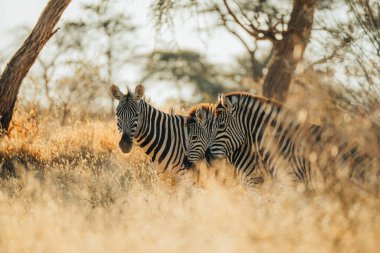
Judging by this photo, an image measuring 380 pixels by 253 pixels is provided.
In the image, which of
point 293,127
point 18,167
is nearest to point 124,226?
A: point 293,127

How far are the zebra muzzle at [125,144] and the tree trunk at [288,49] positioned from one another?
523cm

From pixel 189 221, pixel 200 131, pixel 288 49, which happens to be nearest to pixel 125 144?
pixel 200 131

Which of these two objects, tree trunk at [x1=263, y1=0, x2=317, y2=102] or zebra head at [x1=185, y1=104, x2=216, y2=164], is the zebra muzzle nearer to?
zebra head at [x1=185, y1=104, x2=216, y2=164]

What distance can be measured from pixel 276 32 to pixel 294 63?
2.28 ft

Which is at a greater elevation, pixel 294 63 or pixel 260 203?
A: pixel 294 63

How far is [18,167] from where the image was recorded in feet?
29.7

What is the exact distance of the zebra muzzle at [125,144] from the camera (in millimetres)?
7793

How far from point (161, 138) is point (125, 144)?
0.58 meters

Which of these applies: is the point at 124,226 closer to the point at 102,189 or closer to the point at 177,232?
the point at 177,232

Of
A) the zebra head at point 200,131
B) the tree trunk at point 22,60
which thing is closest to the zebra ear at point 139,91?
the zebra head at point 200,131

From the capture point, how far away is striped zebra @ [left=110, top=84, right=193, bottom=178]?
313 inches

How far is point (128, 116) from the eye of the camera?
7949 millimetres

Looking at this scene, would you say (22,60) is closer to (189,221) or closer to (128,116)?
(128,116)

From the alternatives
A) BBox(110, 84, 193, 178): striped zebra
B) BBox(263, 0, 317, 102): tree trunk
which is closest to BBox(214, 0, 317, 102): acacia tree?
BBox(263, 0, 317, 102): tree trunk
